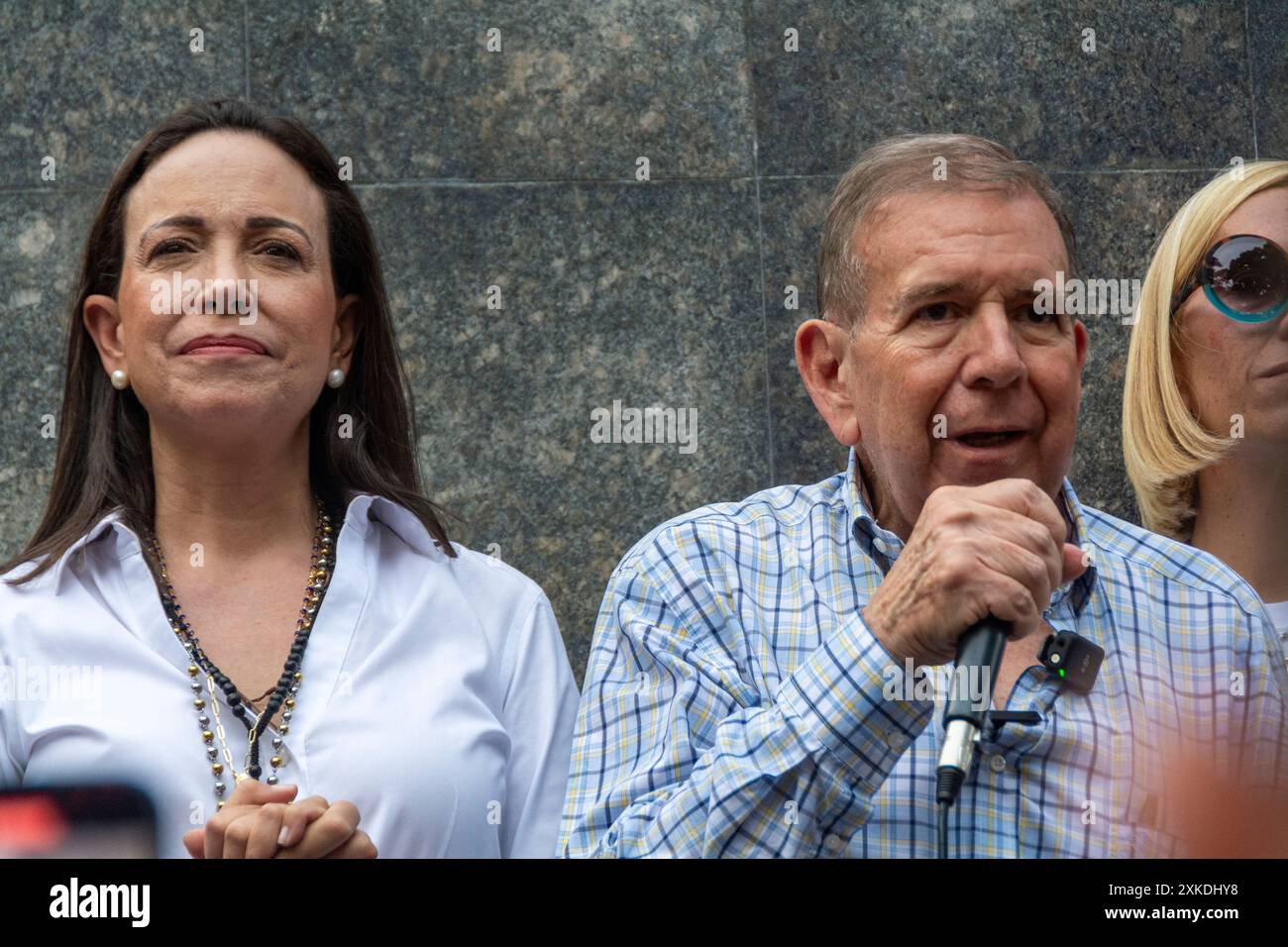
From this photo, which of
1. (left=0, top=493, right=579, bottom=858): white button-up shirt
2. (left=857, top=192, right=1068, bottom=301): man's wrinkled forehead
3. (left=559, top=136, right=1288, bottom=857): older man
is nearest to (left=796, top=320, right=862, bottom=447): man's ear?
(left=559, top=136, right=1288, bottom=857): older man

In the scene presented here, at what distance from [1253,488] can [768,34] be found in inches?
63.6

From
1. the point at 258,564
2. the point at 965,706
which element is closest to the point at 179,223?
the point at 258,564

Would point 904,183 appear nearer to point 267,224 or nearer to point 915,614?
point 915,614

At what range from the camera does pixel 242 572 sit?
3.19 meters

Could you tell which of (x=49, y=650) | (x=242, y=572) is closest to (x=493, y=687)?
(x=242, y=572)

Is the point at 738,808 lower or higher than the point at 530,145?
lower

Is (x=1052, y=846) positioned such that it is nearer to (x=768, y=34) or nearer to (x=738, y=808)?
(x=738, y=808)

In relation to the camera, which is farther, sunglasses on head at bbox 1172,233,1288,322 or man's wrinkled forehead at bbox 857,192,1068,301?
sunglasses on head at bbox 1172,233,1288,322

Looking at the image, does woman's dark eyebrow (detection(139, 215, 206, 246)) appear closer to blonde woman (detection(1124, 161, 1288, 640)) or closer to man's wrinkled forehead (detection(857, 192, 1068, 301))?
man's wrinkled forehead (detection(857, 192, 1068, 301))

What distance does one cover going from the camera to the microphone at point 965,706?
1.98m

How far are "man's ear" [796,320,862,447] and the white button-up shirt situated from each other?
0.65m

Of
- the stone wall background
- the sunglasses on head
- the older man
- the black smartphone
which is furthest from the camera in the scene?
the stone wall background

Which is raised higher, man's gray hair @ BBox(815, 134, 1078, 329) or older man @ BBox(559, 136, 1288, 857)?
man's gray hair @ BBox(815, 134, 1078, 329)

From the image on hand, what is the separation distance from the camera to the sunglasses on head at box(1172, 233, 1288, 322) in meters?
3.54
